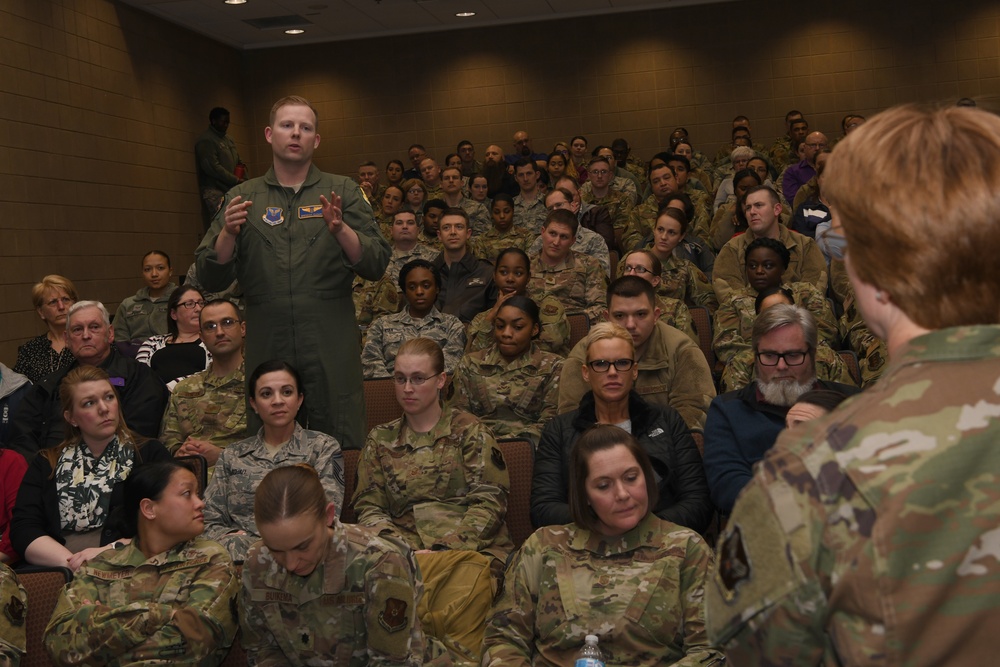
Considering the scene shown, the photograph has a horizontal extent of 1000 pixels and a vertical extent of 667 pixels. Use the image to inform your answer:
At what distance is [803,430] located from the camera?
84 centimetres

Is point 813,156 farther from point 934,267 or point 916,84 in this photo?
point 934,267

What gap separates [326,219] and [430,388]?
0.70 meters

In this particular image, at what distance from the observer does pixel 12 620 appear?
2.76 meters

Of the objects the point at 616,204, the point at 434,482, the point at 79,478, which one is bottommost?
the point at 434,482

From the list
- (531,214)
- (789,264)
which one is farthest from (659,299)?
(531,214)

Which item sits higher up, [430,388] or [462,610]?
[430,388]

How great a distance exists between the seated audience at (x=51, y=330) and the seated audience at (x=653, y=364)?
263 cm

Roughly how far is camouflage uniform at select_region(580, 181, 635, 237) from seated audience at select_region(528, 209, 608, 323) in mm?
2296

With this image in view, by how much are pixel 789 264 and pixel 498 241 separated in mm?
3005

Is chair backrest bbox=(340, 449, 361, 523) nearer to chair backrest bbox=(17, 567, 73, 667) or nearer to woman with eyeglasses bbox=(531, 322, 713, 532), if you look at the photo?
woman with eyeglasses bbox=(531, 322, 713, 532)

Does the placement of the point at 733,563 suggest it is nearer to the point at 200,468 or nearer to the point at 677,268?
the point at 200,468

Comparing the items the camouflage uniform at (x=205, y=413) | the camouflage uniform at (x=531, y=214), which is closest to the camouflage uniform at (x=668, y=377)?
the camouflage uniform at (x=205, y=413)

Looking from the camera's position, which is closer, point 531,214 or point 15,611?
point 15,611

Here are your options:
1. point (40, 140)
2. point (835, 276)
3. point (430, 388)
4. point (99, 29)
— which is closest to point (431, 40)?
point (99, 29)
